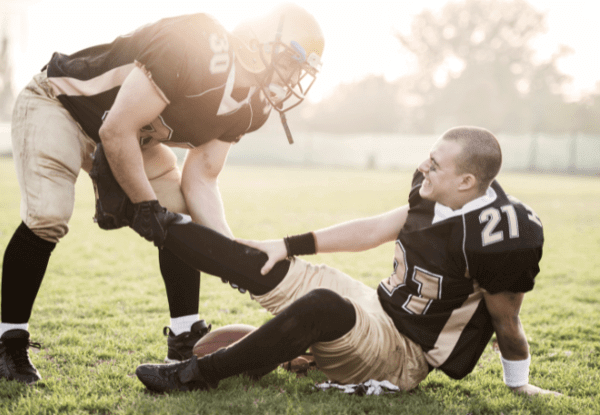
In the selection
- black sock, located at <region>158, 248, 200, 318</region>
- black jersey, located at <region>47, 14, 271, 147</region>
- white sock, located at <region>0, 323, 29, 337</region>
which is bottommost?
white sock, located at <region>0, 323, 29, 337</region>

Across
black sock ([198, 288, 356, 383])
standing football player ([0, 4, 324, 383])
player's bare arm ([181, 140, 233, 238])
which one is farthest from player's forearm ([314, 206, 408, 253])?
standing football player ([0, 4, 324, 383])

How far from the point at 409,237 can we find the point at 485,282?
38 cm

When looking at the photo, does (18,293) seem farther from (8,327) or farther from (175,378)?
(175,378)

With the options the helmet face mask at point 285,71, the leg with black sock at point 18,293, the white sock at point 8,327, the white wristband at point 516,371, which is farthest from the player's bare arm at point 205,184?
the white wristband at point 516,371

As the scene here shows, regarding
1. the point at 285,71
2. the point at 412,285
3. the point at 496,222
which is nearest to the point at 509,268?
the point at 496,222

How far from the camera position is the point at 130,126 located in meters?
2.30

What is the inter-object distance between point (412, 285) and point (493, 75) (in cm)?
4184

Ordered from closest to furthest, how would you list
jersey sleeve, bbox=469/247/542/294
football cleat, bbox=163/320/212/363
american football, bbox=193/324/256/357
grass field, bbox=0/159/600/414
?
jersey sleeve, bbox=469/247/542/294 → grass field, bbox=0/159/600/414 → american football, bbox=193/324/256/357 → football cleat, bbox=163/320/212/363

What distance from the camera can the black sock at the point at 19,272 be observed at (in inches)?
99.0

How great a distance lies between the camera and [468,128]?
2.23 meters

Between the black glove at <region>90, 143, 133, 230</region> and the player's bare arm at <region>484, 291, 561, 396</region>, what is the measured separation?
5.40ft

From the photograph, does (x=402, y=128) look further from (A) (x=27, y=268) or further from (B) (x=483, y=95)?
(A) (x=27, y=268)

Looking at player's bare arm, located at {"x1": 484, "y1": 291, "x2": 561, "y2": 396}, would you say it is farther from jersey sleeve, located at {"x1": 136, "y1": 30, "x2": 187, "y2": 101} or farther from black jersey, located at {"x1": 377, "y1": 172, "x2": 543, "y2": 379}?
jersey sleeve, located at {"x1": 136, "y1": 30, "x2": 187, "y2": 101}

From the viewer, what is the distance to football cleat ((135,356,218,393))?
2.26 meters
